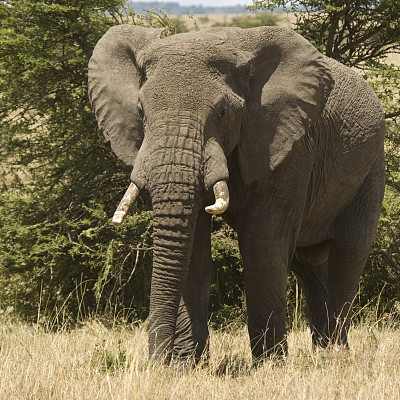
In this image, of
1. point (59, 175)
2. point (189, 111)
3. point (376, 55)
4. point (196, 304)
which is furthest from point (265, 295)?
point (376, 55)

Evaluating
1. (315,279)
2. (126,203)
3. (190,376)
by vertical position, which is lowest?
(315,279)

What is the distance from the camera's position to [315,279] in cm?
736

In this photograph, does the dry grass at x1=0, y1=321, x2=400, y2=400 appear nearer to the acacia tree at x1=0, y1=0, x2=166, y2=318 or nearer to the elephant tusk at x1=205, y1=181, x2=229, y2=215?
the elephant tusk at x1=205, y1=181, x2=229, y2=215

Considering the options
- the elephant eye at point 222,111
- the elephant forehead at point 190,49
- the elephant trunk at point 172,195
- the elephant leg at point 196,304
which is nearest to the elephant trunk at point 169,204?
the elephant trunk at point 172,195

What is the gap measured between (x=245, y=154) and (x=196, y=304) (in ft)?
4.05

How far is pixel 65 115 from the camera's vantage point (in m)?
9.48

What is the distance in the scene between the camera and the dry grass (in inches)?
170

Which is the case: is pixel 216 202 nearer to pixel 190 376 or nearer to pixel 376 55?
pixel 190 376

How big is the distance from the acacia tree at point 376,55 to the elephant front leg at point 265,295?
3518mm

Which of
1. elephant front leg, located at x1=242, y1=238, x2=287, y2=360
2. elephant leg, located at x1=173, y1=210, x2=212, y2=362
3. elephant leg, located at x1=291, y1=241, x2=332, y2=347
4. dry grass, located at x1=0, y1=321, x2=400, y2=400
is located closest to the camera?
dry grass, located at x1=0, y1=321, x2=400, y2=400

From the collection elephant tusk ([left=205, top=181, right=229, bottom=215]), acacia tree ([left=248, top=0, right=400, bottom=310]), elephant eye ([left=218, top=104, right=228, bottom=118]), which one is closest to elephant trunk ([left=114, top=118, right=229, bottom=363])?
elephant tusk ([left=205, top=181, right=229, bottom=215])

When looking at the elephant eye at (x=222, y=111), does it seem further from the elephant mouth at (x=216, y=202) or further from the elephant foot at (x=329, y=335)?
the elephant foot at (x=329, y=335)

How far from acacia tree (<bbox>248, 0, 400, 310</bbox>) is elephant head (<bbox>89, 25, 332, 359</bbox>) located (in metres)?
3.68

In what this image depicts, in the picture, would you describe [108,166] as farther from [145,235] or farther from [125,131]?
[125,131]
